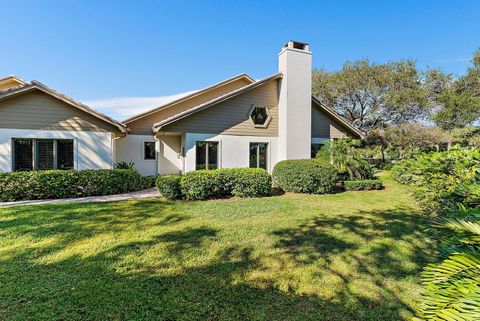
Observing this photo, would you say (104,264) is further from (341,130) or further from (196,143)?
(341,130)

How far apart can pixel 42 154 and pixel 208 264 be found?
11.5 meters

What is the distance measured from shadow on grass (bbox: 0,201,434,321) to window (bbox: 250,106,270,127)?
868 cm

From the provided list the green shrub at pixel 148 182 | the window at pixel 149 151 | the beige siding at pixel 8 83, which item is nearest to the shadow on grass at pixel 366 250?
the green shrub at pixel 148 182

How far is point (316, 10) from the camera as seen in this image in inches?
593

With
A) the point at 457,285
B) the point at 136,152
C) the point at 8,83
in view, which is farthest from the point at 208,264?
the point at 8,83

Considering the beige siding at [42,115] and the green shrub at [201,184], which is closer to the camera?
the green shrub at [201,184]

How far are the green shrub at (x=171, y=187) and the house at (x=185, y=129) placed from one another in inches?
125

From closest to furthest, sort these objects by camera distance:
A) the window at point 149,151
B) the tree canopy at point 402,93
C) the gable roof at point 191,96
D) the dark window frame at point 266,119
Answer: the dark window frame at point 266,119 → the gable roof at point 191,96 → the window at point 149,151 → the tree canopy at point 402,93

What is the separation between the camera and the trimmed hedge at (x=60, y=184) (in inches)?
369

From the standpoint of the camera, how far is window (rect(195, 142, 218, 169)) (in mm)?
13242

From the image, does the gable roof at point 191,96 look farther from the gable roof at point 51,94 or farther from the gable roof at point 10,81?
the gable roof at point 10,81

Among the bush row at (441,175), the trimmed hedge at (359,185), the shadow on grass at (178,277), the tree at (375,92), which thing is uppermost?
the tree at (375,92)

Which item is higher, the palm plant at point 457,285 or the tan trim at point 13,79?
the tan trim at point 13,79

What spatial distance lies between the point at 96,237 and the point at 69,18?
10791mm
